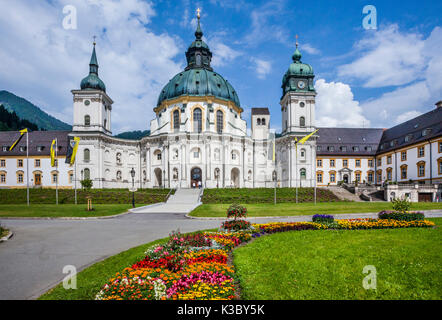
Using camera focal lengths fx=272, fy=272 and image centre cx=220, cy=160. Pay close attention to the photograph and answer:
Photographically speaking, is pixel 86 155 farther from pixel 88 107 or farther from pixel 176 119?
pixel 176 119

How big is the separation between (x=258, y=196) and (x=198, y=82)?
3457 cm

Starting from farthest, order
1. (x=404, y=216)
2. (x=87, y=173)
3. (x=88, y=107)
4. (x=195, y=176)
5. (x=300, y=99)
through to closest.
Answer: (x=300, y=99) < (x=88, y=107) < (x=87, y=173) < (x=195, y=176) < (x=404, y=216)

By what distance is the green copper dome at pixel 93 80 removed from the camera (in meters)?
63.2

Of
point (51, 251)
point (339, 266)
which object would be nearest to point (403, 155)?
point (339, 266)

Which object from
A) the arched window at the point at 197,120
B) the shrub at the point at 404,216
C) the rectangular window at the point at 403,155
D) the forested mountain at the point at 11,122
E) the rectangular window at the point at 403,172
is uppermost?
the forested mountain at the point at 11,122

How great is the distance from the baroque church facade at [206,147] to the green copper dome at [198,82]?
29 cm

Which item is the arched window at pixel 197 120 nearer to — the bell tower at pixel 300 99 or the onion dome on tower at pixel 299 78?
the bell tower at pixel 300 99

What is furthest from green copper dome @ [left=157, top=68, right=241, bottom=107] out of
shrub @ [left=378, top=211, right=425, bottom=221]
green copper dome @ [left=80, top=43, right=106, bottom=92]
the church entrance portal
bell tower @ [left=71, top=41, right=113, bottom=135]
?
shrub @ [left=378, top=211, right=425, bottom=221]

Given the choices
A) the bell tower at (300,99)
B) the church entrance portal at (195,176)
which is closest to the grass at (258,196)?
the church entrance portal at (195,176)

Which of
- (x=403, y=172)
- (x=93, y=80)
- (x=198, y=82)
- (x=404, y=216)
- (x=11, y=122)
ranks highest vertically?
(x=93, y=80)

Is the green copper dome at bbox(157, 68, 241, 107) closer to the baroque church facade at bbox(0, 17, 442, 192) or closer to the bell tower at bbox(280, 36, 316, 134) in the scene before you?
the baroque church facade at bbox(0, 17, 442, 192)

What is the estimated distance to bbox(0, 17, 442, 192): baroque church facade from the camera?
59.2m

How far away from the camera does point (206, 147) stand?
5859cm

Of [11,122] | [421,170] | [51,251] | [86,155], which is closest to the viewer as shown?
[51,251]
